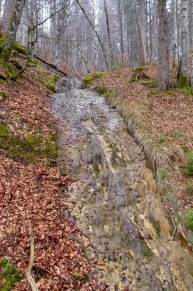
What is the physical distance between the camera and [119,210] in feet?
21.9

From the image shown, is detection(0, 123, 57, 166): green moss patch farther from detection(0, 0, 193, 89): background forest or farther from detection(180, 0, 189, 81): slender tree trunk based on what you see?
detection(180, 0, 189, 81): slender tree trunk

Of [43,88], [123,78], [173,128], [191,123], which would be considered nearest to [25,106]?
[43,88]

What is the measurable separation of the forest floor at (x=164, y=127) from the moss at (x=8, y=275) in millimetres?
3163

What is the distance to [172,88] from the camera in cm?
1284

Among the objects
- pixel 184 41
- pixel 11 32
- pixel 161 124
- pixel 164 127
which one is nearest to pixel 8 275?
pixel 164 127

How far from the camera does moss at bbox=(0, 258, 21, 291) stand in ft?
14.9

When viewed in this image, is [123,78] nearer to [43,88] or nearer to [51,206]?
[43,88]

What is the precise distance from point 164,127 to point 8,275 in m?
6.44

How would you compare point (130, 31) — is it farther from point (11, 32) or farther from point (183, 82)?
point (11, 32)

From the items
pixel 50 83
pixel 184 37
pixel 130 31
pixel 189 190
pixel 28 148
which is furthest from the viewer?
pixel 130 31

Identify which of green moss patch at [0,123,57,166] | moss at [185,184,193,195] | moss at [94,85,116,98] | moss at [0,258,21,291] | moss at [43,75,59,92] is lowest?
moss at [0,258,21,291]

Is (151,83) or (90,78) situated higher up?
(90,78)

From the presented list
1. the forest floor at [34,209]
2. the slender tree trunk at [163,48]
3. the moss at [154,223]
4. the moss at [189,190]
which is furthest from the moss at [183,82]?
the moss at [154,223]

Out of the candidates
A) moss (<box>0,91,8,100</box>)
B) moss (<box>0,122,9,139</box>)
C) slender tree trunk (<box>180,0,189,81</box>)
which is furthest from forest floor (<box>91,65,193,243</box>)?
moss (<box>0,91,8,100</box>)
